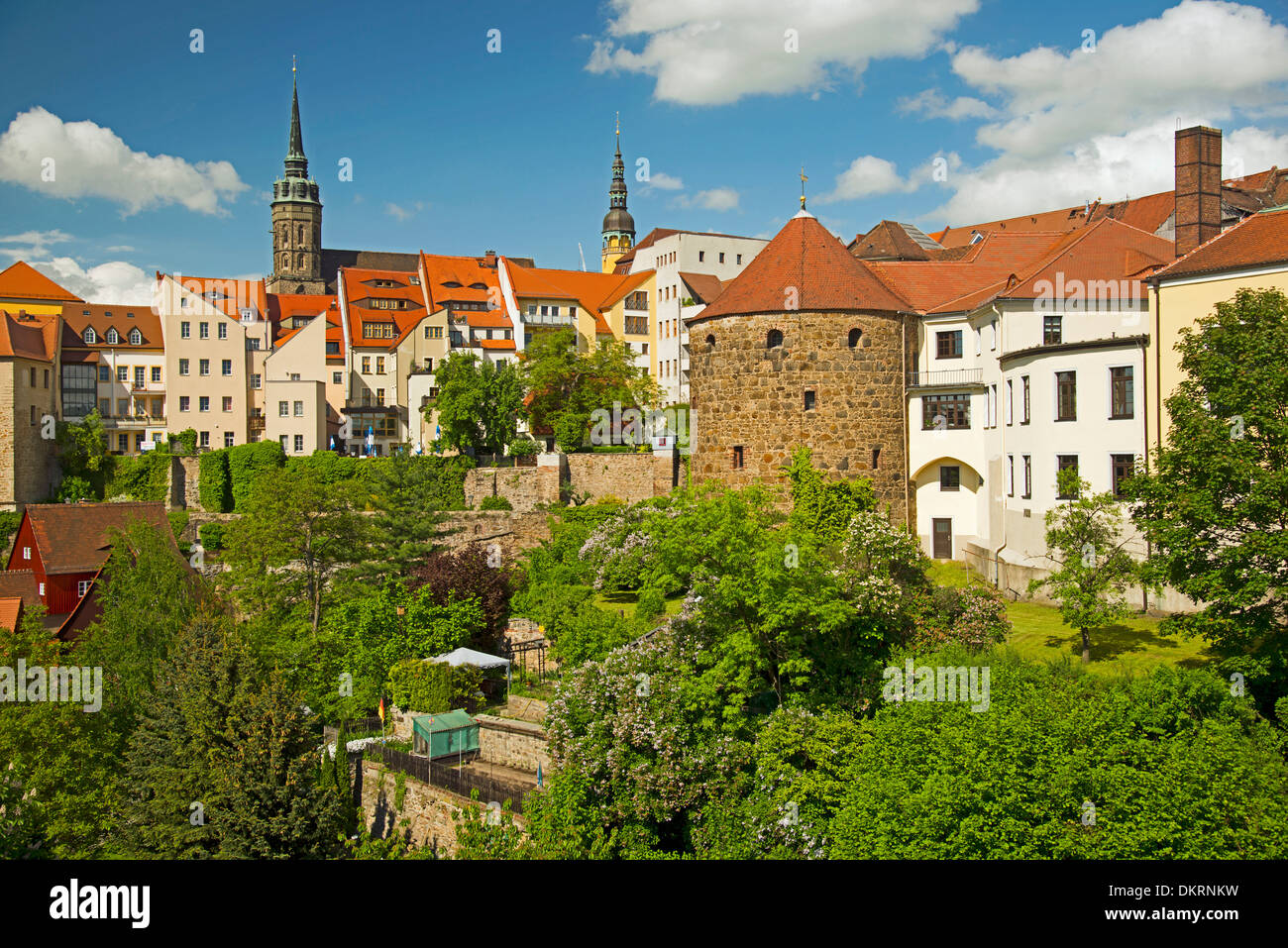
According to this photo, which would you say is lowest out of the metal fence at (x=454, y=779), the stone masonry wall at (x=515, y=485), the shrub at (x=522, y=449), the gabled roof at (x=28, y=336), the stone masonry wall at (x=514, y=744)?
the metal fence at (x=454, y=779)

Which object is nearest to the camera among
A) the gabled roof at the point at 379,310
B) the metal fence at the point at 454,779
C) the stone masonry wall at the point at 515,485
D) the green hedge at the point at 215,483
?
the metal fence at the point at 454,779

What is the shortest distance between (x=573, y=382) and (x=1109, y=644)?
34768 millimetres

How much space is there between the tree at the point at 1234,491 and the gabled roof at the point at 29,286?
64744 mm

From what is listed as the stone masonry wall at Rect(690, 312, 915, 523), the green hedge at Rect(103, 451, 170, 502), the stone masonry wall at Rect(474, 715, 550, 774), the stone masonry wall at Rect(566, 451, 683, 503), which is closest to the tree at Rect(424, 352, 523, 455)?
the stone masonry wall at Rect(566, 451, 683, 503)

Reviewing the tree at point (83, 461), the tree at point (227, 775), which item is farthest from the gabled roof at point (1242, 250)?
the tree at point (83, 461)

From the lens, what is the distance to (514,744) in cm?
2141

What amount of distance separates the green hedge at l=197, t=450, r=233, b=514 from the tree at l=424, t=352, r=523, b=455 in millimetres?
12013

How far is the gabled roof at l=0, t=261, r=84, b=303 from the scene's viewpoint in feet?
199

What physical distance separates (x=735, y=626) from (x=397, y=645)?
12.4 metres

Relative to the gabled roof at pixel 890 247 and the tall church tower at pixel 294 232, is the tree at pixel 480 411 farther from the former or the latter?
the tall church tower at pixel 294 232

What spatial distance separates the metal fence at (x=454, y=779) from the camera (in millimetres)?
19344

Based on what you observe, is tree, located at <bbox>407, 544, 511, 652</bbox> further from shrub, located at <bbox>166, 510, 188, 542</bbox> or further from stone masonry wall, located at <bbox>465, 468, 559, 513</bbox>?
shrub, located at <bbox>166, 510, 188, 542</bbox>
